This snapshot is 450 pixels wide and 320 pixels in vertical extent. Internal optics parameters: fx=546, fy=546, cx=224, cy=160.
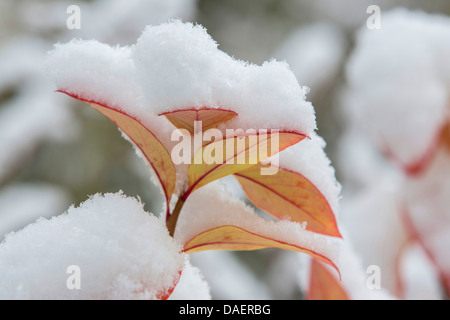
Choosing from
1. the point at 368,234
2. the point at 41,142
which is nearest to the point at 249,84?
the point at 368,234

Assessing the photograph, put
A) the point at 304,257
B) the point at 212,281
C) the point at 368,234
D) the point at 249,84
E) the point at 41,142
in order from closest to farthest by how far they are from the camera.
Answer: the point at 249,84
the point at 304,257
the point at 368,234
the point at 212,281
the point at 41,142

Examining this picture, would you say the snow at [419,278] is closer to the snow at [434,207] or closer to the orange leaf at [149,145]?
the snow at [434,207]

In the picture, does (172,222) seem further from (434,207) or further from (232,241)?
(434,207)

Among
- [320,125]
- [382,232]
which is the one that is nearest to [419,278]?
[382,232]

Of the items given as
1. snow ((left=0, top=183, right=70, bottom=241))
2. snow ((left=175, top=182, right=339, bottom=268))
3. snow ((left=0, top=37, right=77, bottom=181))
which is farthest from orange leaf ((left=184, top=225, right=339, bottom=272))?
snow ((left=0, top=37, right=77, bottom=181))

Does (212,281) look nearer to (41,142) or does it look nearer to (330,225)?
(41,142)

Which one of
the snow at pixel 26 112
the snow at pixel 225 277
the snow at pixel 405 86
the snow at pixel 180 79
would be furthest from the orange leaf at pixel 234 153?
the snow at pixel 26 112
